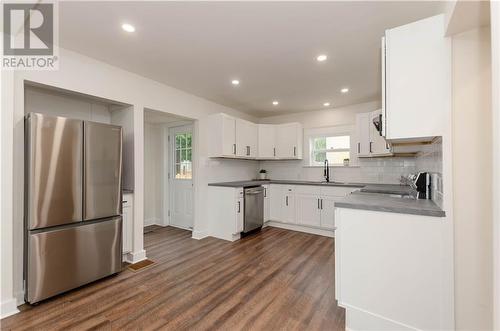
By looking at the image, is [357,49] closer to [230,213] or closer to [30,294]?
[230,213]

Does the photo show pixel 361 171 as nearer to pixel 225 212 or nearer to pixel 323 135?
pixel 323 135

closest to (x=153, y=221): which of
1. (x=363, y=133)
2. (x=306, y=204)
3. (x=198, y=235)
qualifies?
(x=198, y=235)

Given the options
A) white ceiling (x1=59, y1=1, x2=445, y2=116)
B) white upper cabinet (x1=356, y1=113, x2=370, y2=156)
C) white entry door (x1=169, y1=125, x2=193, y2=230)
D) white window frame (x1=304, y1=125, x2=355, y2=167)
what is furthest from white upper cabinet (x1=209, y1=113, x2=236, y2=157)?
white upper cabinet (x1=356, y1=113, x2=370, y2=156)

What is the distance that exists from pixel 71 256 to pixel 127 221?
29.9 inches

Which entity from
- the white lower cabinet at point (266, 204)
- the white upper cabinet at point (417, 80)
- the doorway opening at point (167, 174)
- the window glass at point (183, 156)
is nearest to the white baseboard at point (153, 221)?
the doorway opening at point (167, 174)

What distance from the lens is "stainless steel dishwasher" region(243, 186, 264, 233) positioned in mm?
3946

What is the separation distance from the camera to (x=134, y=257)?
2.90 m

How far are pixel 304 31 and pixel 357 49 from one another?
72 cm

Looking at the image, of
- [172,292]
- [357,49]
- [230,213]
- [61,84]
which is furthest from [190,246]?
[357,49]

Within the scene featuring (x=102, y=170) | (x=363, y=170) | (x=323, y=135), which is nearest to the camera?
(x=102, y=170)

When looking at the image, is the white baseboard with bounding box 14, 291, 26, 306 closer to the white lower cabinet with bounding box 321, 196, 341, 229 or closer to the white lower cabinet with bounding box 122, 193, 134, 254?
the white lower cabinet with bounding box 122, 193, 134, 254

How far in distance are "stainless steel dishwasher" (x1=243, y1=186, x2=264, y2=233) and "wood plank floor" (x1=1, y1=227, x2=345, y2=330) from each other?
0.78 meters

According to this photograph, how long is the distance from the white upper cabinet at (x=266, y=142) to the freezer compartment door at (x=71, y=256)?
3.06m

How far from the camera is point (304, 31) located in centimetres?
203
